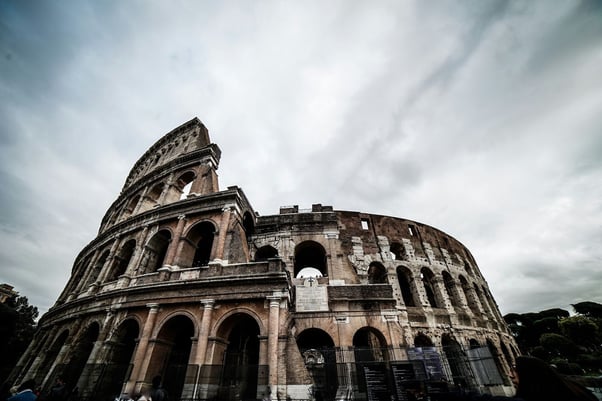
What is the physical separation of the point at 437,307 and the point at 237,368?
492 inches

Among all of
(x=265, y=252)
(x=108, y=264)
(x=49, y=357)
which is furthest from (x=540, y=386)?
(x=49, y=357)

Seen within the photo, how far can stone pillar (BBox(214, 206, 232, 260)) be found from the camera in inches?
431

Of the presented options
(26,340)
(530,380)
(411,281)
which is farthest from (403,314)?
(26,340)

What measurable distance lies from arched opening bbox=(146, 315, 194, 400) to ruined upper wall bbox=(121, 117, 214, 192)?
1060 centimetres

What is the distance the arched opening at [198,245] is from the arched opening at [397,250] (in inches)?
450

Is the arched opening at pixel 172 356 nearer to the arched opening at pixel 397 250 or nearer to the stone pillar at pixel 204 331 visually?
the stone pillar at pixel 204 331

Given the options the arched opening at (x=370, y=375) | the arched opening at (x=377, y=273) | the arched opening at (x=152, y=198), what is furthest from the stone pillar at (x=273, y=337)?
the arched opening at (x=152, y=198)

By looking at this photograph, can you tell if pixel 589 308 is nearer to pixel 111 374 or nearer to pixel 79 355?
pixel 111 374

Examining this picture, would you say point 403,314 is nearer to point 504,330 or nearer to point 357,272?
point 357,272

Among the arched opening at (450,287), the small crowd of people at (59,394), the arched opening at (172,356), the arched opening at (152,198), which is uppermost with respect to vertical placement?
the arched opening at (152,198)

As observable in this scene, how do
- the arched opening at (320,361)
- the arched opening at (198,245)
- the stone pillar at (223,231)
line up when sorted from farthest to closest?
the arched opening at (198,245), the stone pillar at (223,231), the arched opening at (320,361)

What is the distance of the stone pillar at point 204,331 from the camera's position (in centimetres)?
889

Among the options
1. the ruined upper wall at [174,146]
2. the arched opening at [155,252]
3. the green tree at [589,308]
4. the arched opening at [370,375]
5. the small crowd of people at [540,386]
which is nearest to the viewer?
the small crowd of people at [540,386]

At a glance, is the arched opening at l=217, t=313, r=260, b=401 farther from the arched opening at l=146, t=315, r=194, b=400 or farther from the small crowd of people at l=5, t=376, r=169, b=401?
the small crowd of people at l=5, t=376, r=169, b=401
